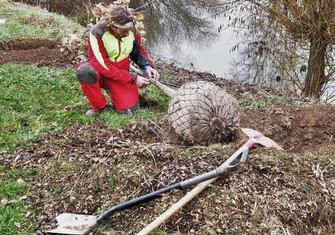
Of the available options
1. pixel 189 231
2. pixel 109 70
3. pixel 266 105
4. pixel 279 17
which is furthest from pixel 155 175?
pixel 279 17

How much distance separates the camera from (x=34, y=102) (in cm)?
571

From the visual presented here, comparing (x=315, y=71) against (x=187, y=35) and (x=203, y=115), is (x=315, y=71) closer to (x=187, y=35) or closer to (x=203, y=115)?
(x=203, y=115)

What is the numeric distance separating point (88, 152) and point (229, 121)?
122 centimetres

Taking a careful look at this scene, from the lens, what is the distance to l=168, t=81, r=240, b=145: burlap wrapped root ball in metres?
4.17

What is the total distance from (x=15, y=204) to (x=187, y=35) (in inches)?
495

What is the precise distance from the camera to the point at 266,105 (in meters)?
5.81

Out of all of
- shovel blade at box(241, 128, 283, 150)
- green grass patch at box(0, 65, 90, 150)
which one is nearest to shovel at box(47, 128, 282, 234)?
shovel blade at box(241, 128, 283, 150)

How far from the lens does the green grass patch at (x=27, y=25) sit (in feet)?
29.4

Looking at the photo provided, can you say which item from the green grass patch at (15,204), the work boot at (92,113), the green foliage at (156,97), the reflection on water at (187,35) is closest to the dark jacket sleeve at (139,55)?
the green foliage at (156,97)

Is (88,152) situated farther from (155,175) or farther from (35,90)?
(35,90)

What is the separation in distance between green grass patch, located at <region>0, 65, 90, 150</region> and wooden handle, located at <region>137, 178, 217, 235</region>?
6.41ft

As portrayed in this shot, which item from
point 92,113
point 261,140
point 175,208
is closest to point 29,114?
point 92,113

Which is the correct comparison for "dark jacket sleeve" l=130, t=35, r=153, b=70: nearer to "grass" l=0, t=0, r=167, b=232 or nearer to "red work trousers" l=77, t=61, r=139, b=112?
"red work trousers" l=77, t=61, r=139, b=112

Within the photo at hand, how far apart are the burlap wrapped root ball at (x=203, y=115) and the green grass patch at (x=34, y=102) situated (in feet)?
3.99
